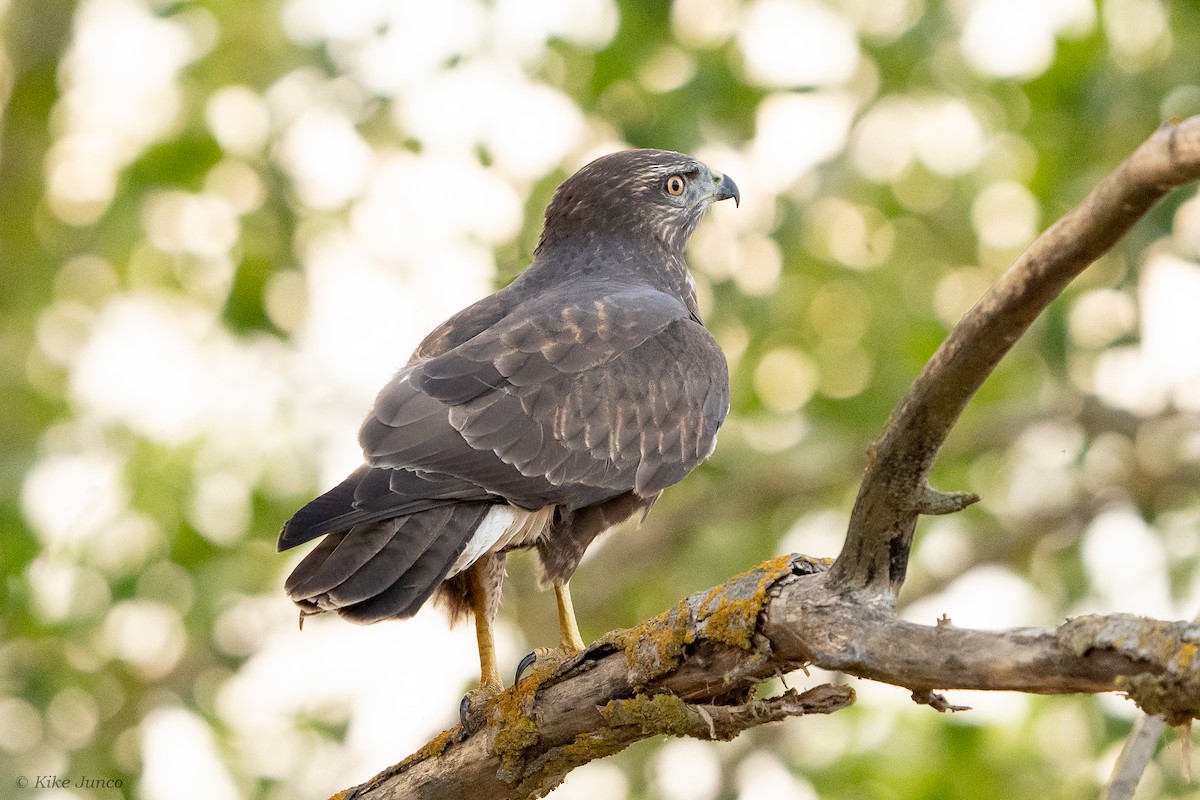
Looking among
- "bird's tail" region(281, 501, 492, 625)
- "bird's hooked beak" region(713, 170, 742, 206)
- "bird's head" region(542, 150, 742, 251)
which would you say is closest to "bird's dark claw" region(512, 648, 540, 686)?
"bird's tail" region(281, 501, 492, 625)

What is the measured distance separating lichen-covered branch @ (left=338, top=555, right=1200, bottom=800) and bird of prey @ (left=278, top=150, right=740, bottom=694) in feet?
1.00

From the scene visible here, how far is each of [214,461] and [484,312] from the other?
12.9 ft

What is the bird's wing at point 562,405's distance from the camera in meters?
4.42

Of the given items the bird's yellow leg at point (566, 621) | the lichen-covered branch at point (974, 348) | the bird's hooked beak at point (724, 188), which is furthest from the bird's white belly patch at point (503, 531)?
the bird's hooked beak at point (724, 188)

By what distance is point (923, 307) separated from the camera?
32.0ft

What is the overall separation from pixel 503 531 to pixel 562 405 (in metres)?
0.49

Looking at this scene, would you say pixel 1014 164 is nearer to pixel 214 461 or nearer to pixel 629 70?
pixel 629 70

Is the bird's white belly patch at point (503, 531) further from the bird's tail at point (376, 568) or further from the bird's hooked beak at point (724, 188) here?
the bird's hooked beak at point (724, 188)

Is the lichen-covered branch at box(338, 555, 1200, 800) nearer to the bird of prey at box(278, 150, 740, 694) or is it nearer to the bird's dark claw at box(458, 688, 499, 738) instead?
the bird's dark claw at box(458, 688, 499, 738)

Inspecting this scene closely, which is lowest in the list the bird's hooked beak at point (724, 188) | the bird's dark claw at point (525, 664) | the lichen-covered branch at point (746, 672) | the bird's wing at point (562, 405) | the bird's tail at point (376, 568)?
the lichen-covered branch at point (746, 672)

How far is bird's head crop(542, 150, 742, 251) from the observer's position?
19.5 feet

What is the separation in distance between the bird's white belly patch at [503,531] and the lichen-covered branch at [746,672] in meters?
0.49

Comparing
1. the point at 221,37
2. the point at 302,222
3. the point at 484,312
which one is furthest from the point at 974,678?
the point at 221,37

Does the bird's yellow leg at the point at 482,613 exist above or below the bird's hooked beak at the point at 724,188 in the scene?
A: below
